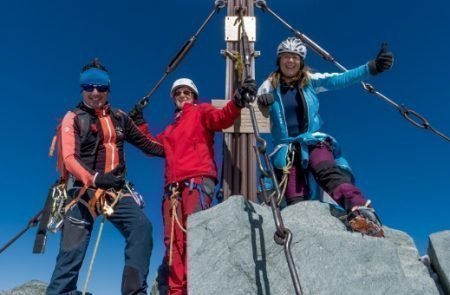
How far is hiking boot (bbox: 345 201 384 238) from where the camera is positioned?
14.6ft

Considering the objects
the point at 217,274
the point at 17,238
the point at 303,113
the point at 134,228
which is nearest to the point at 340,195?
the point at 303,113

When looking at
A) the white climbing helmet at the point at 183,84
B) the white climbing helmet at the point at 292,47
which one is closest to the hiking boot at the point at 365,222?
the white climbing helmet at the point at 292,47

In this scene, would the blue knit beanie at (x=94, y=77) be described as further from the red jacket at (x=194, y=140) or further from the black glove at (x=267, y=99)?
the black glove at (x=267, y=99)

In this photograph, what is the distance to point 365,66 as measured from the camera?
5879mm

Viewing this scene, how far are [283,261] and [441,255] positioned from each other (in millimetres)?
1619

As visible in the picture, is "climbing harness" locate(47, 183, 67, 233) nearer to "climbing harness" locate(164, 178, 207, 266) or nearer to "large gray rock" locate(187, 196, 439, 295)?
"climbing harness" locate(164, 178, 207, 266)

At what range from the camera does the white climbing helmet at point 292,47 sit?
622 cm

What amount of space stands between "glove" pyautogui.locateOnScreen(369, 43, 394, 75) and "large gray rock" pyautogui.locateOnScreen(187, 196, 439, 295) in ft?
8.41

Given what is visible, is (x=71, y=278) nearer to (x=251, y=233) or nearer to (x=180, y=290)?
(x=180, y=290)

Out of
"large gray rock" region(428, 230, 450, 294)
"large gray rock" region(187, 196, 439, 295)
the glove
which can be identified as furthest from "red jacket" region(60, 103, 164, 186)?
"large gray rock" region(428, 230, 450, 294)

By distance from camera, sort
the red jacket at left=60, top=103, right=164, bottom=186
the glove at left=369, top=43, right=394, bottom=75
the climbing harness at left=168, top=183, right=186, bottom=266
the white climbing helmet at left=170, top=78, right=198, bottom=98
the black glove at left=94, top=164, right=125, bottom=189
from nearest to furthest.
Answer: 1. the climbing harness at left=168, top=183, right=186, bottom=266
2. the black glove at left=94, top=164, right=125, bottom=189
3. the red jacket at left=60, top=103, right=164, bottom=186
4. the glove at left=369, top=43, right=394, bottom=75
5. the white climbing helmet at left=170, top=78, right=198, bottom=98

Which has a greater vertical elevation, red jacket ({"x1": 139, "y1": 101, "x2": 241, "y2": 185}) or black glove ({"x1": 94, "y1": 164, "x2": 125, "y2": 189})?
red jacket ({"x1": 139, "y1": 101, "x2": 241, "y2": 185})

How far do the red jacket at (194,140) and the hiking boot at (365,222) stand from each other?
5.98ft

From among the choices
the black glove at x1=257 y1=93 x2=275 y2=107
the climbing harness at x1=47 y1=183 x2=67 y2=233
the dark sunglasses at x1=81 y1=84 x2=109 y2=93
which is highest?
the dark sunglasses at x1=81 y1=84 x2=109 y2=93
